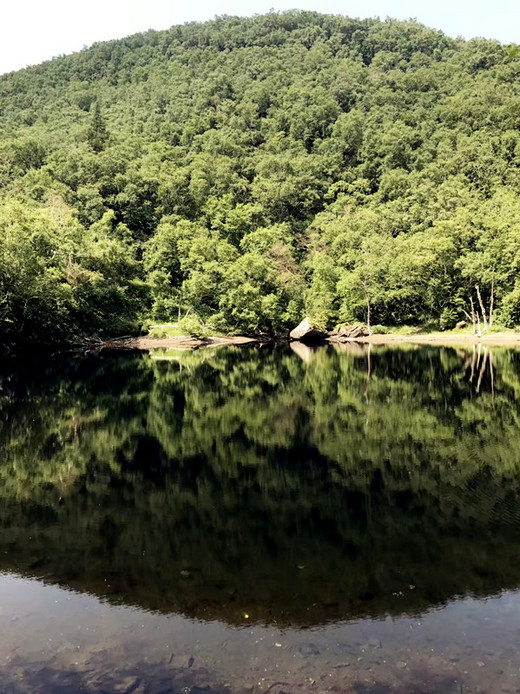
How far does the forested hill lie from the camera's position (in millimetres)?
68000

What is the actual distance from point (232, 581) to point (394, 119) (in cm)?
12929

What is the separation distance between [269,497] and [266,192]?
90826 millimetres

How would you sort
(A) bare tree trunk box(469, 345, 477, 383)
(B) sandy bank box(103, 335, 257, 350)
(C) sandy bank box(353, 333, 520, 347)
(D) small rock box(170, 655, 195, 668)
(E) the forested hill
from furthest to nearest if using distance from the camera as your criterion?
1. (E) the forested hill
2. (B) sandy bank box(103, 335, 257, 350)
3. (C) sandy bank box(353, 333, 520, 347)
4. (A) bare tree trunk box(469, 345, 477, 383)
5. (D) small rock box(170, 655, 195, 668)

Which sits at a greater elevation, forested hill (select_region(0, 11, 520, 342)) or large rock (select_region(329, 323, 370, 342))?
forested hill (select_region(0, 11, 520, 342))

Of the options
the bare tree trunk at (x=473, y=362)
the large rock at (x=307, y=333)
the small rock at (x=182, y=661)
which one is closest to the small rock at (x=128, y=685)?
the small rock at (x=182, y=661)

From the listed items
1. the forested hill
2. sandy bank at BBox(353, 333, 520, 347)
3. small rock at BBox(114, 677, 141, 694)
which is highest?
the forested hill

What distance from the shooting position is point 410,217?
280 feet

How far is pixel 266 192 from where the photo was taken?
99.1 metres

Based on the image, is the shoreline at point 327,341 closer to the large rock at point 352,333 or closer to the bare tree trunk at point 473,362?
the large rock at point 352,333

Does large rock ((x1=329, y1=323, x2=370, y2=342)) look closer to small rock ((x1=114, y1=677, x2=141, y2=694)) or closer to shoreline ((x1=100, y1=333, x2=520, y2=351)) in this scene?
shoreline ((x1=100, y1=333, x2=520, y2=351))

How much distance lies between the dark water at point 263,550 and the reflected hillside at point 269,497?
0.20 feet

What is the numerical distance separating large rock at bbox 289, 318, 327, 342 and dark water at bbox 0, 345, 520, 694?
1872 inches

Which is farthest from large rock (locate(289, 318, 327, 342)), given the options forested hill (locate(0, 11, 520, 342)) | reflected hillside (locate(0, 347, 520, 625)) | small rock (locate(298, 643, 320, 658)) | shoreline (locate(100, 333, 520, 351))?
small rock (locate(298, 643, 320, 658))

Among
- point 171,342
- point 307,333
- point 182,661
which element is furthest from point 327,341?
point 182,661
